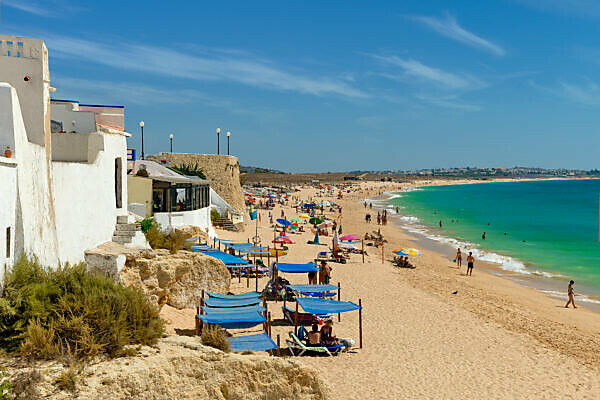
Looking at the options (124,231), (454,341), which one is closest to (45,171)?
(124,231)

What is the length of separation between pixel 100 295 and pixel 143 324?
2.36ft

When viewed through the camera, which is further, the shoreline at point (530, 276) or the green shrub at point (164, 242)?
the shoreline at point (530, 276)

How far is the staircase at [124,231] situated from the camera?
11.7 metres

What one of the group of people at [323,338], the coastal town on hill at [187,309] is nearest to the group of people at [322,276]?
the coastal town on hill at [187,309]

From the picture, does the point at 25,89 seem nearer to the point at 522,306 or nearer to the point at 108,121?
the point at 108,121

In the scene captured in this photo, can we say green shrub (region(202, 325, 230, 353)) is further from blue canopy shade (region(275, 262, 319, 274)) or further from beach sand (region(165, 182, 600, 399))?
blue canopy shade (region(275, 262, 319, 274))

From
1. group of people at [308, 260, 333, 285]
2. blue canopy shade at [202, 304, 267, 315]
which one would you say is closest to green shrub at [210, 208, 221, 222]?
group of people at [308, 260, 333, 285]

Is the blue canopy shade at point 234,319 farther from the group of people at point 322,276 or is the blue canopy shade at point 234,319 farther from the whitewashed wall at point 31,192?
the group of people at point 322,276

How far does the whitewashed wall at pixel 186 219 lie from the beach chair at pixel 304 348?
10715 mm

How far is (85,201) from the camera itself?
10.0m

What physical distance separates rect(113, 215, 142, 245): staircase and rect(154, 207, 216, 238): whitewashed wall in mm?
8343

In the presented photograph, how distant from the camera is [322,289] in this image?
14.9 m

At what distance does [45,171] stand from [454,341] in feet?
35.0

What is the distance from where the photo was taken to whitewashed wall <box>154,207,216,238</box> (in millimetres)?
21453
